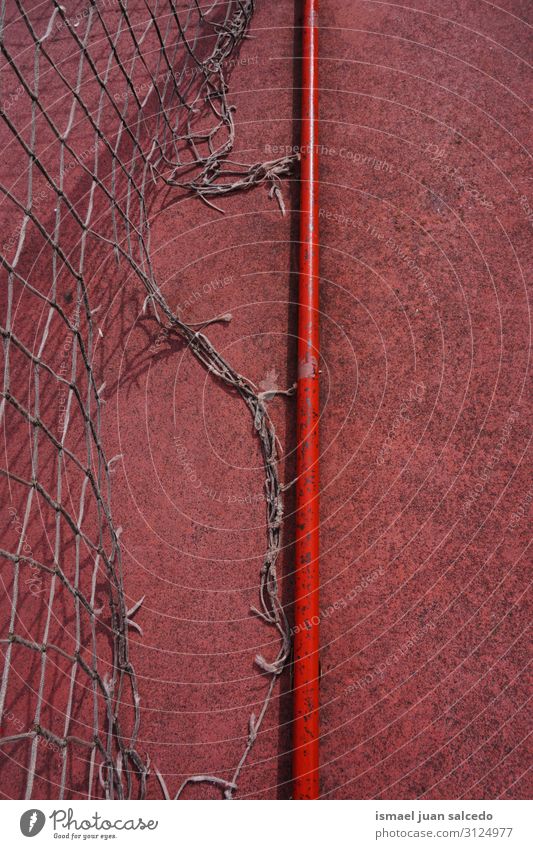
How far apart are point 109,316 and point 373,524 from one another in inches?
39.5

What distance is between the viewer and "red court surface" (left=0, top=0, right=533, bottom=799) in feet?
5.00

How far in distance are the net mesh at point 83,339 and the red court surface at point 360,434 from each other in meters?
0.03

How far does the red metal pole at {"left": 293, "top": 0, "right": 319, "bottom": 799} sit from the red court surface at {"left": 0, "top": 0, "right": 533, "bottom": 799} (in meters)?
0.06
